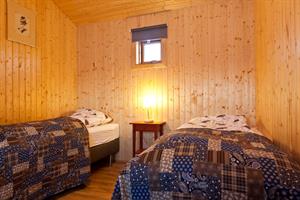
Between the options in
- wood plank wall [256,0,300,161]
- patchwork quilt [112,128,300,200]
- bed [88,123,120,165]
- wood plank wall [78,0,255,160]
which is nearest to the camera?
patchwork quilt [112,128,300,200]

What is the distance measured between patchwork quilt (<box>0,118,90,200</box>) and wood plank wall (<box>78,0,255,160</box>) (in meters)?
1.21

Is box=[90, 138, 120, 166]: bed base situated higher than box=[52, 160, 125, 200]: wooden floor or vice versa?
box=[90, 138, 120, 166]: bed base

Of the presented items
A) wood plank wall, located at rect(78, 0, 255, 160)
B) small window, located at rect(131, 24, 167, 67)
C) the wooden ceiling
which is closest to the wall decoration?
the wooden ceiling

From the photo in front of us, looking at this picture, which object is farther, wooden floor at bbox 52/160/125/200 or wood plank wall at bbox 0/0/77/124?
wood plank wall at bbox 0/0/77/124

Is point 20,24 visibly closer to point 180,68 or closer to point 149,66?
point 149,66

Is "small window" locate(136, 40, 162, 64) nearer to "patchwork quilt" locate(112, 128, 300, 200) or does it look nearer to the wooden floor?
the wooden floor

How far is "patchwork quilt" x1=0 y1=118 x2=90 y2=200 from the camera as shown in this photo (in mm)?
1849

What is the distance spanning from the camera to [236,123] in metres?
2.57

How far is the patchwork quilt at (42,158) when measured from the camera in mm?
1849

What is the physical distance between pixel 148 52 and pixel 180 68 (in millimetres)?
638

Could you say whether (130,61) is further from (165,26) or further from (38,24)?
(38,24)

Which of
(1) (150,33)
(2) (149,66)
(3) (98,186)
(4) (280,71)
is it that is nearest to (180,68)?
(2) (149,66)

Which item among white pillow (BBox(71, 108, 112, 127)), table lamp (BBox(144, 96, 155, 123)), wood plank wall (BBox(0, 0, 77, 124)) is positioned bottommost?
white pillow (BBox(71, 108, 112, 127))

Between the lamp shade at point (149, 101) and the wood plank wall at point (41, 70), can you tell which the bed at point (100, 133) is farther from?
the lamp shade at point (149, 101)
